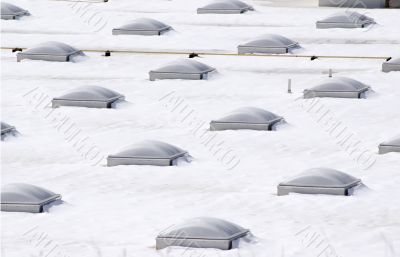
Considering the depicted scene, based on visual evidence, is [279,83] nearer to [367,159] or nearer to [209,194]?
[367,159]

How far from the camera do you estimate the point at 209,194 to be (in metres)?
41.5

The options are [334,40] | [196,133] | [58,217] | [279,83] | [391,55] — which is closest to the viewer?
[58,217]

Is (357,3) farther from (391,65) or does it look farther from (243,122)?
(243,122)

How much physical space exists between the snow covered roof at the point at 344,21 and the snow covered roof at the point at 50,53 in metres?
14.7

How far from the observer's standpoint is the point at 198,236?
35.8 metres

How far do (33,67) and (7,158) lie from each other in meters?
15.4

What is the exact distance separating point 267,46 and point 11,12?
16.3 metres

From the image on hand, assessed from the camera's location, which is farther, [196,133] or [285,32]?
[285,32]

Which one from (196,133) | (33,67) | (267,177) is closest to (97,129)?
(196,133)

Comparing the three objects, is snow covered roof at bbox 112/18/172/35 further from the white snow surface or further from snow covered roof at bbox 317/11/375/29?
snow covered roof at bbox 317/11/375/29

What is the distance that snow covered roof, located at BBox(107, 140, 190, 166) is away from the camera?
147ft

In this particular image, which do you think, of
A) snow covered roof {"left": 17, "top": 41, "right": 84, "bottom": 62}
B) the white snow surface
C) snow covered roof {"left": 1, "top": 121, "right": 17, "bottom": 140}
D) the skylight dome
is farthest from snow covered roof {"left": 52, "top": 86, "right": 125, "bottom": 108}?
the skylight dome

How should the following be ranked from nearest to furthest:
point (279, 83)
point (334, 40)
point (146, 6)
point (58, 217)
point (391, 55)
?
1. point (58, 217)
2. point (279, 83)
3. point (391, 55)
4. point (334, 40)
5. point (146, 6)

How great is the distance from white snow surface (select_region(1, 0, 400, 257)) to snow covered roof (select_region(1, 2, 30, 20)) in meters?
0.78
